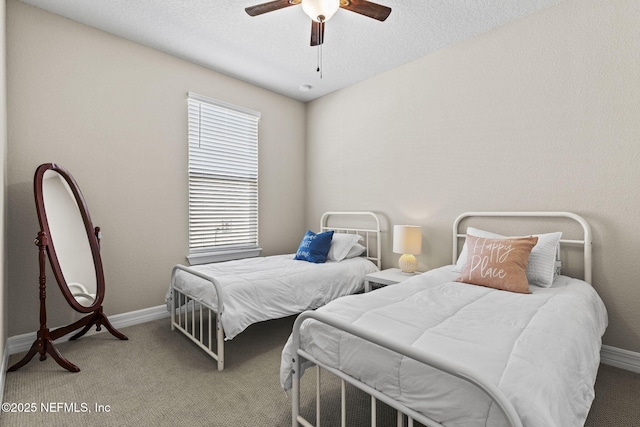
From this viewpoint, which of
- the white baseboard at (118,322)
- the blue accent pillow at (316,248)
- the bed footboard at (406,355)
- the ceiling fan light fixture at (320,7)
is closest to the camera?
the bed footboard at (406,355)

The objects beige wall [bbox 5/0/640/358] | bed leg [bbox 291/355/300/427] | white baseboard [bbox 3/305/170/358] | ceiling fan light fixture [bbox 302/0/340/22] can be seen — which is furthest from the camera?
white baseboard [bbox 3/305/170/358]

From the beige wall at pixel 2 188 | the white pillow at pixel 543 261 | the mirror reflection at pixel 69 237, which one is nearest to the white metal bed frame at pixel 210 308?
the mirror reflection at pixel 69 237

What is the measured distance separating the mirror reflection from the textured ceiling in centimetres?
141

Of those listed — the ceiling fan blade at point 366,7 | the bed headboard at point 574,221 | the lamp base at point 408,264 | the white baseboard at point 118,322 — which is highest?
the ceiling fan blade at point 366,7

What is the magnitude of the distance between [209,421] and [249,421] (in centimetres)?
21

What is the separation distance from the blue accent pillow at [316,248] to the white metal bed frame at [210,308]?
558mm

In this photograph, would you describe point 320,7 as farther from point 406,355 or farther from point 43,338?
point 43,338

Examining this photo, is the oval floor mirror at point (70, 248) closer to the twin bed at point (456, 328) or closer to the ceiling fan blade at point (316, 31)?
the twin bed at point (456, 328)

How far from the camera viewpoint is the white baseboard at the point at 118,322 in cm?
235

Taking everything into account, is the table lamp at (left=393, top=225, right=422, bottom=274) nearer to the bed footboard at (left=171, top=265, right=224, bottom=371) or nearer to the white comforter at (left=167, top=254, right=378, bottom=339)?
the white comforter at (left=167, top=254, right=378, bottom=339)

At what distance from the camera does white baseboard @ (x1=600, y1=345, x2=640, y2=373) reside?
83.5 inches

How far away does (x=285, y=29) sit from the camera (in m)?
2.69

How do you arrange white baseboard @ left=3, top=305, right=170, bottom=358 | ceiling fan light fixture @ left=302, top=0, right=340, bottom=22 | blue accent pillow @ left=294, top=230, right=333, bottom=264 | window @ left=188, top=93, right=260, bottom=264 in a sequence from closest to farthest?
ceiling fan light fixture @ left=302, top=0, right=340, bottom=22, white baseboard @ left=3, top=305, right=170, bottom=358, blue accent pillow @ left=294, top=230, right=333, bottom=264, window @ left=188, top=93, right=260, bottom=264

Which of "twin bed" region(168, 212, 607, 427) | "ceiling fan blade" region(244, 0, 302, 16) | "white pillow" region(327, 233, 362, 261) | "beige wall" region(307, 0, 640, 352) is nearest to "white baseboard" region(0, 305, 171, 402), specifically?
"twin bed" region(168, 212, 607, 427)
